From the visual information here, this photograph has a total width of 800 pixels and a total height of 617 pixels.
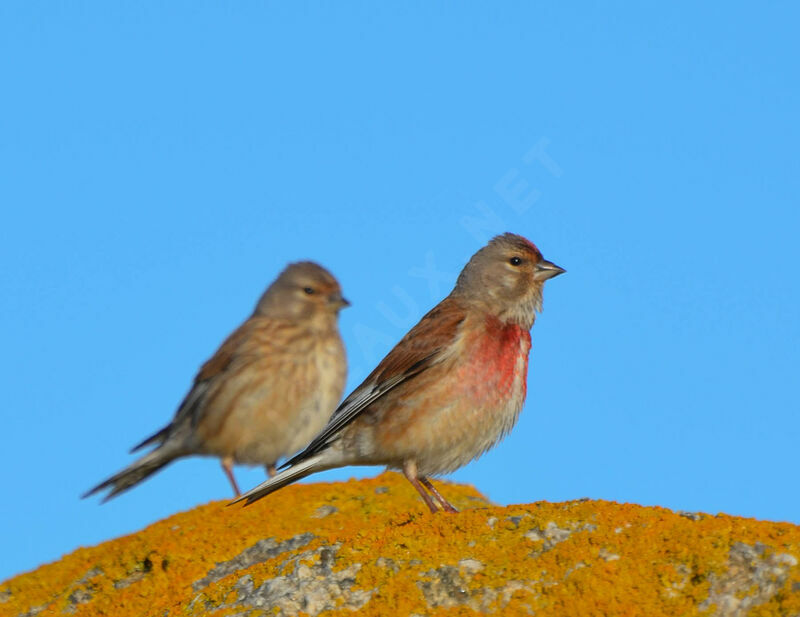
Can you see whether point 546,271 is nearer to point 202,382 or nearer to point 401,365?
point 401,365

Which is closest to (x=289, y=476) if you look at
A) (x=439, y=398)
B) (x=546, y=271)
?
(x=439, y=398)

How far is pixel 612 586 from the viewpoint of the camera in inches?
218

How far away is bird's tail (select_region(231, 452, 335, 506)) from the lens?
816cm

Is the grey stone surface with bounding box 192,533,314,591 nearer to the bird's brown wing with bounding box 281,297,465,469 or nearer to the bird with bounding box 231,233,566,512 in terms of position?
the bird with bounding box 231,233,566,512

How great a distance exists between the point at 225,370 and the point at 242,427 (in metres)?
0.66

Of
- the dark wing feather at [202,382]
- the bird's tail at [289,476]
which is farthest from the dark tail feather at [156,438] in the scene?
the bird's tail at [289,476]

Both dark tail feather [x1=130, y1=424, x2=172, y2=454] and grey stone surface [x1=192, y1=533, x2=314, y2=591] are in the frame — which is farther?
dark tail feather [x1=130, y1=424, x2=172, y2=454]

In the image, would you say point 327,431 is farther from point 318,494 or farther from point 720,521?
point 720,521

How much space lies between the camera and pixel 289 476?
27.3ft

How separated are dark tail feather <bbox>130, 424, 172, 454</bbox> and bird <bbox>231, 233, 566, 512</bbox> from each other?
13.4ft

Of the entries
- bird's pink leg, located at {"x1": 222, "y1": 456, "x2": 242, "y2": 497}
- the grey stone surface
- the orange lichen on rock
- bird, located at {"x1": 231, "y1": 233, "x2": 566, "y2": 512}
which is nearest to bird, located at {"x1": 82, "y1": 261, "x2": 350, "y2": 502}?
bird's pink leg, located at {"x1": 222, "y1": 456, "x2": 242, "y2": 497}

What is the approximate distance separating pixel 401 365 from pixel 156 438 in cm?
478

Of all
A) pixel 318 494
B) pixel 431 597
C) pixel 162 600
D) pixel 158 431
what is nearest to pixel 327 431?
→ pixel 318 494

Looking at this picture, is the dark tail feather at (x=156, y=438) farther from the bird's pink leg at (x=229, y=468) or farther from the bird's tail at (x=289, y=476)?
the bird's tail at (x=289, y=476)
